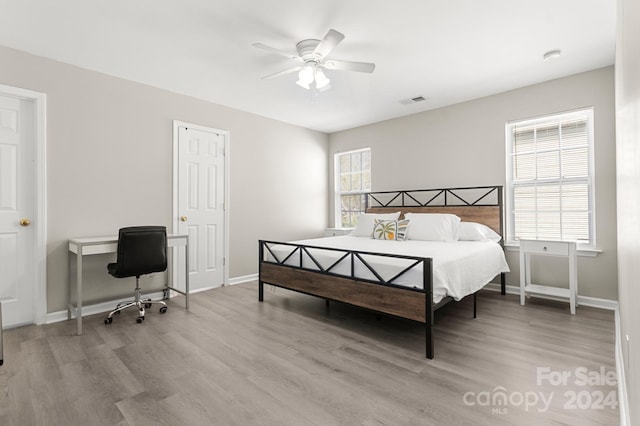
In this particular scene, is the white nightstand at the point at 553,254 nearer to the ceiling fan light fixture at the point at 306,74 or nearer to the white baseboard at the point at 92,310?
the ceiling fan light fixture at the point at 306,74

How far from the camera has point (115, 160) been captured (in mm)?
3623

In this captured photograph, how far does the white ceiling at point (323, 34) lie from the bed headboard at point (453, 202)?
136cm

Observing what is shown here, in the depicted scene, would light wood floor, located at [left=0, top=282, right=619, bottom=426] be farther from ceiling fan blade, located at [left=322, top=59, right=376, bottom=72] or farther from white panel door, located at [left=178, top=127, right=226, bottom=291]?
ceiling fan blade, located at [left=322, top=59, right=376, bottom=72]

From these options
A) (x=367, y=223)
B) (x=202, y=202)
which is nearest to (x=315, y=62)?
(x=367, y=223)

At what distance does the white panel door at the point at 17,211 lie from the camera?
9.84 feet

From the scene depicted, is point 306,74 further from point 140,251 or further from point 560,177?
point 560,177

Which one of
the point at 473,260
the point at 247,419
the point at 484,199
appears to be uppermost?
the point at 484,199

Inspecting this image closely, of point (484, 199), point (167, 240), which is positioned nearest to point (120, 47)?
point (167, 240)

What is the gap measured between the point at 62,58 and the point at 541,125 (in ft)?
17.7

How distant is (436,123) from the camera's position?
476 cm

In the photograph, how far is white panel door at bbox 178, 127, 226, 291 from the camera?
4.20 metres

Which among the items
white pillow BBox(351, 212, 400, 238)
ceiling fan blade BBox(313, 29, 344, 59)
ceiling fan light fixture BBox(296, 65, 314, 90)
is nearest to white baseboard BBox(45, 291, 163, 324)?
white pillow BBox(351, 212, 400, 238)

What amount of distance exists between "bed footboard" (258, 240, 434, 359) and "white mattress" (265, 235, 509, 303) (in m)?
0.01

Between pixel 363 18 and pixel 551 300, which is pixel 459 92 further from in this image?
pixel 551 300
